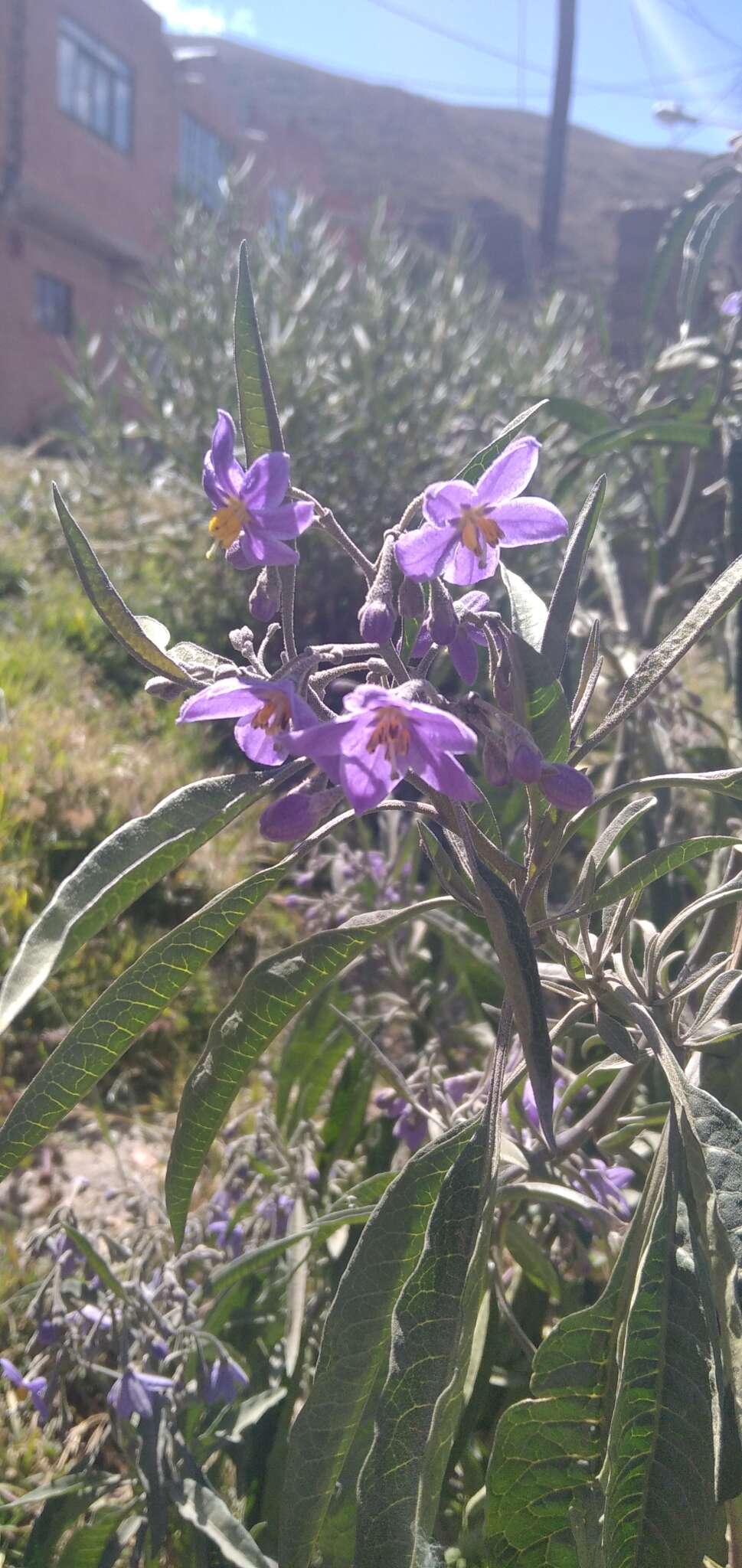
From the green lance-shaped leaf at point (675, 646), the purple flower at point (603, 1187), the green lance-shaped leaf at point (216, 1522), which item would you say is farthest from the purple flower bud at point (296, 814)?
the green lance-shaped leaf at point (216, 1522)

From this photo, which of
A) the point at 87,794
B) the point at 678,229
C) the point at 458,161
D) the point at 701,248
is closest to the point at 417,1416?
the point at 701,248

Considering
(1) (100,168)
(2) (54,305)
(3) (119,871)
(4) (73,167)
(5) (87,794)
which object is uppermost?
(1) (100,168)

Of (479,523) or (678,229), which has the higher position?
(678,229)

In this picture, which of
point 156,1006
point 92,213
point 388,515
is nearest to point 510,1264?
point 156,1006

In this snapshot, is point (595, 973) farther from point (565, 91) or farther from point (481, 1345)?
point (565, 91)

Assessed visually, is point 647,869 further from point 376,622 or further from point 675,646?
point 376,622

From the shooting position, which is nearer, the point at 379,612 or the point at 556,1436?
the point at 379,612
